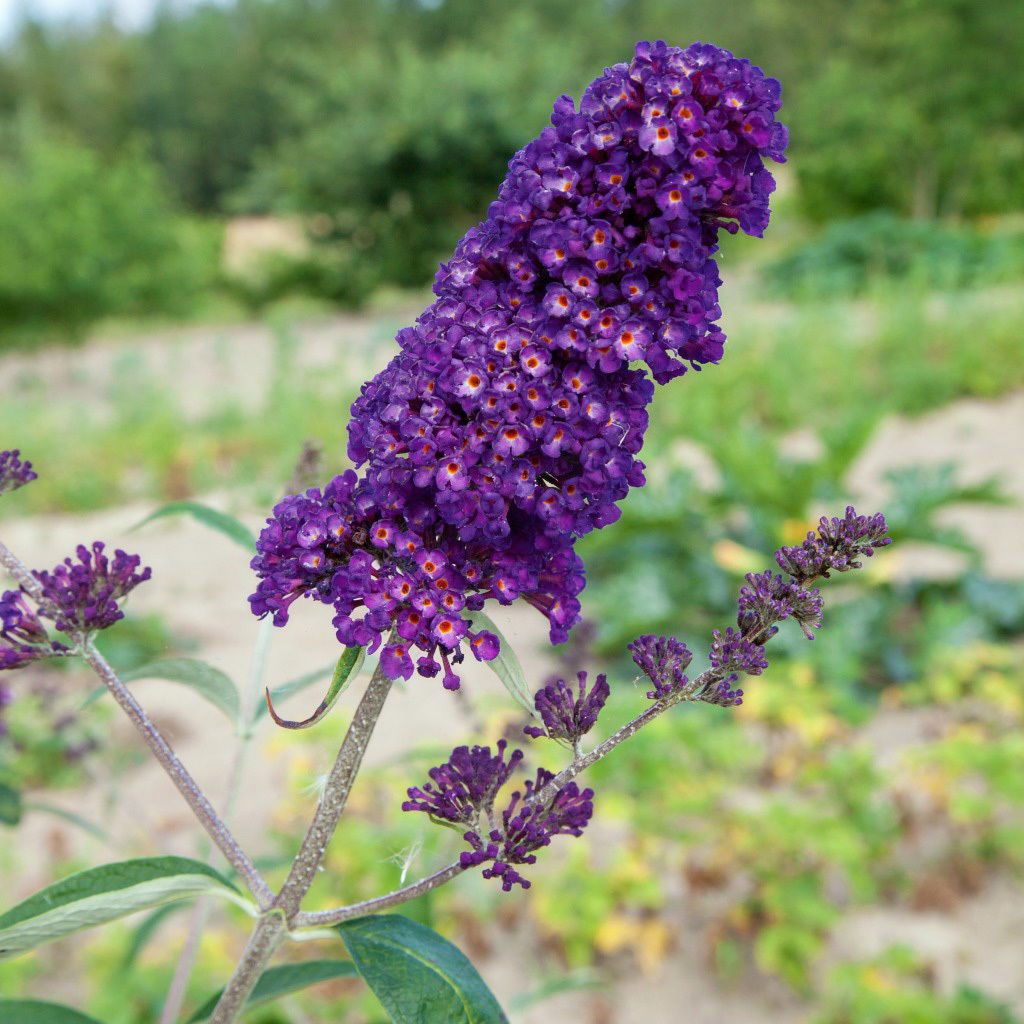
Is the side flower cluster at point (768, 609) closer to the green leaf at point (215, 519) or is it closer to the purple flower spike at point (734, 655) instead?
the purple flower spike at point (734, 655)

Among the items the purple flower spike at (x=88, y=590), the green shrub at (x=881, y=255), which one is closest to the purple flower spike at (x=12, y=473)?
the purple flower spike at (x=88, y=590)

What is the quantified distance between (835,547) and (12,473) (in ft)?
2.37

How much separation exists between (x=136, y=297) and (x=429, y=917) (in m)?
15.2

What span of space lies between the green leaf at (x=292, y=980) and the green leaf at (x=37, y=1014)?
0.37 ft

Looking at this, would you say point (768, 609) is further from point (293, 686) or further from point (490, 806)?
point (293, 686)

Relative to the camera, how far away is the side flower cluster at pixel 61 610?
896mm

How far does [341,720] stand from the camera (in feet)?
12.0

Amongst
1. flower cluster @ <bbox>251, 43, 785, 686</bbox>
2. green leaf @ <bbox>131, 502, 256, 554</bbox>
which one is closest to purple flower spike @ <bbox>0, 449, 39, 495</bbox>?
flower cluster @ <bbox>251, 43, 785, 686</bbox>

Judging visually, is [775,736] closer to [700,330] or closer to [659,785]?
[659,785]

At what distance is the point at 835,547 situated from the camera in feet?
2.93

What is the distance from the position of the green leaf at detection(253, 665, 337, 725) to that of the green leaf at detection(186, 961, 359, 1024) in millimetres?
290

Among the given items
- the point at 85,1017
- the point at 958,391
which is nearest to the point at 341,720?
the point at 85,1017

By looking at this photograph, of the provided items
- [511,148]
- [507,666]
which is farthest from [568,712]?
[511,148]

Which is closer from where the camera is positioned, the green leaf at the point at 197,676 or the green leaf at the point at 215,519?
the green leaf at the point at 197,676
